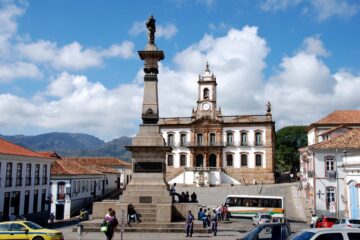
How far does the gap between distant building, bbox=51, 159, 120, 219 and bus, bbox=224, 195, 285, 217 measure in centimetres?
1729

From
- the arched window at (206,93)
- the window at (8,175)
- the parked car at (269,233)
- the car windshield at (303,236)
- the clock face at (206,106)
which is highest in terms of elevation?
the arched window at (206,93)

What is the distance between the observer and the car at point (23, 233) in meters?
15.0

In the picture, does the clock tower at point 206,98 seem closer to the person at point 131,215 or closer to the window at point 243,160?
the window at point 243,160

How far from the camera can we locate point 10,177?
31.5 metres

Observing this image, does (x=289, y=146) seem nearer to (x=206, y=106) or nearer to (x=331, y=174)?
(x=206, y=106)

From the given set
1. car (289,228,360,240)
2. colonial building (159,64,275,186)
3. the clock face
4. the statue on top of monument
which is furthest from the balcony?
the clock face

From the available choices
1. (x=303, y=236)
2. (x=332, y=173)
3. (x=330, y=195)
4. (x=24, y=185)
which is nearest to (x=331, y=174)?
(x=332, y=173)

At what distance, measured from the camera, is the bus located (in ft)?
102

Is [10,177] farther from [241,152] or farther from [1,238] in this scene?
[241,152]

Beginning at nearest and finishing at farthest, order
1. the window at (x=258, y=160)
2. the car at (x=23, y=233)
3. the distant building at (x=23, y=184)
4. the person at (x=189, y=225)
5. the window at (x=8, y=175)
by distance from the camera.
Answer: the car at (x=23, y=233)
the person at (x=189, y=225)
the distant building at (x=23, y=184)
the window at (x=8, y=175)
the window at (x=258, y=160)

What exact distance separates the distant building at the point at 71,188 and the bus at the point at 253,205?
1729cm

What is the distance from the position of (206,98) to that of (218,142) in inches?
276

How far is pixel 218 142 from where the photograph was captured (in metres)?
59.0

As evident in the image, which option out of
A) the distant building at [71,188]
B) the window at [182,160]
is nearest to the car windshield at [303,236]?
the distant building at [71,188]
